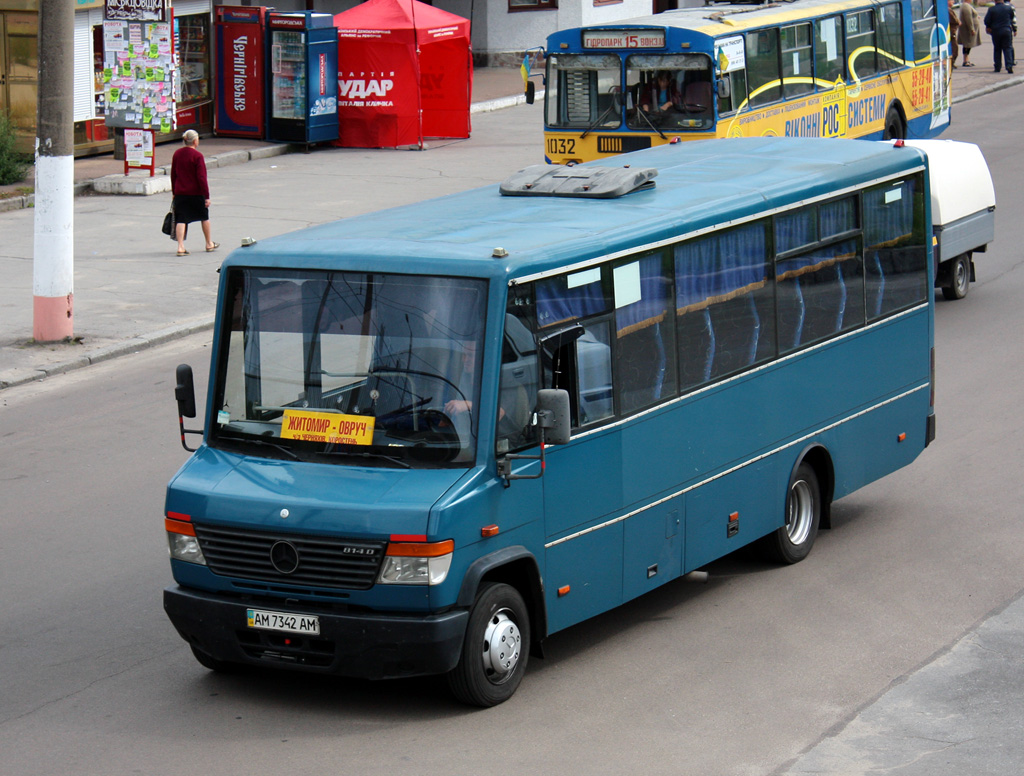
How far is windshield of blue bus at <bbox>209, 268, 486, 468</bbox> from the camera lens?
7.11 meters

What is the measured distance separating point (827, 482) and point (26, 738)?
17.6 feet

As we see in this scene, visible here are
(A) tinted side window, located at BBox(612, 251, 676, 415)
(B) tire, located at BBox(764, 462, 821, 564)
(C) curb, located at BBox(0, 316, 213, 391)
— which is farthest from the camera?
(C) curb, located at BBox(0, 316, 213, 391)

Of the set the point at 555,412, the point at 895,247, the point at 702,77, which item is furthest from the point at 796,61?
the point at 555,412

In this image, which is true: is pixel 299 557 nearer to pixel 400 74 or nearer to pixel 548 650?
pixel 548 650

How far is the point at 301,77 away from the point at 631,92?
357 inches

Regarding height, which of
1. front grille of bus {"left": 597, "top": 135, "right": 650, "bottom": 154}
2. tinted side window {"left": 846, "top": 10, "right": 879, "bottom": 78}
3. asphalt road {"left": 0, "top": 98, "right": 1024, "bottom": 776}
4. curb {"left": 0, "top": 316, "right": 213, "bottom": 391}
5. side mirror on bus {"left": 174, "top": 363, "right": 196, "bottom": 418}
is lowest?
asphalt road {"left": 0, "top": 98, "right": 1024, "bottom": 776}

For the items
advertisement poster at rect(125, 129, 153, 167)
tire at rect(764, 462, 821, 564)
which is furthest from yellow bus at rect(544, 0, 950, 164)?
tire at rect(764, 462, 821, 564)

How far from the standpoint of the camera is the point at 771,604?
29.3 feet

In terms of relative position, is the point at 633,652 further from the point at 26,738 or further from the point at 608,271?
the point at 26,738

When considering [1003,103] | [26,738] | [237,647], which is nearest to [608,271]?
[237,647]

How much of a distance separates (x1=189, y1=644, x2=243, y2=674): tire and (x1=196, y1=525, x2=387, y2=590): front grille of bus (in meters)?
0.65

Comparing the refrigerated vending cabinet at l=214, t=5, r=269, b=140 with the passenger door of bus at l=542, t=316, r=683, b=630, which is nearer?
the passenger door of bus at l=542, t=316, r=683, b=630

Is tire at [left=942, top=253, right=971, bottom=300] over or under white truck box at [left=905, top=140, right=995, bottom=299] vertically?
under

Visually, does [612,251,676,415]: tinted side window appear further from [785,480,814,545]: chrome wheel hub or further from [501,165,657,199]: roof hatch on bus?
[785,480,814,545]: chrome wheel hub
